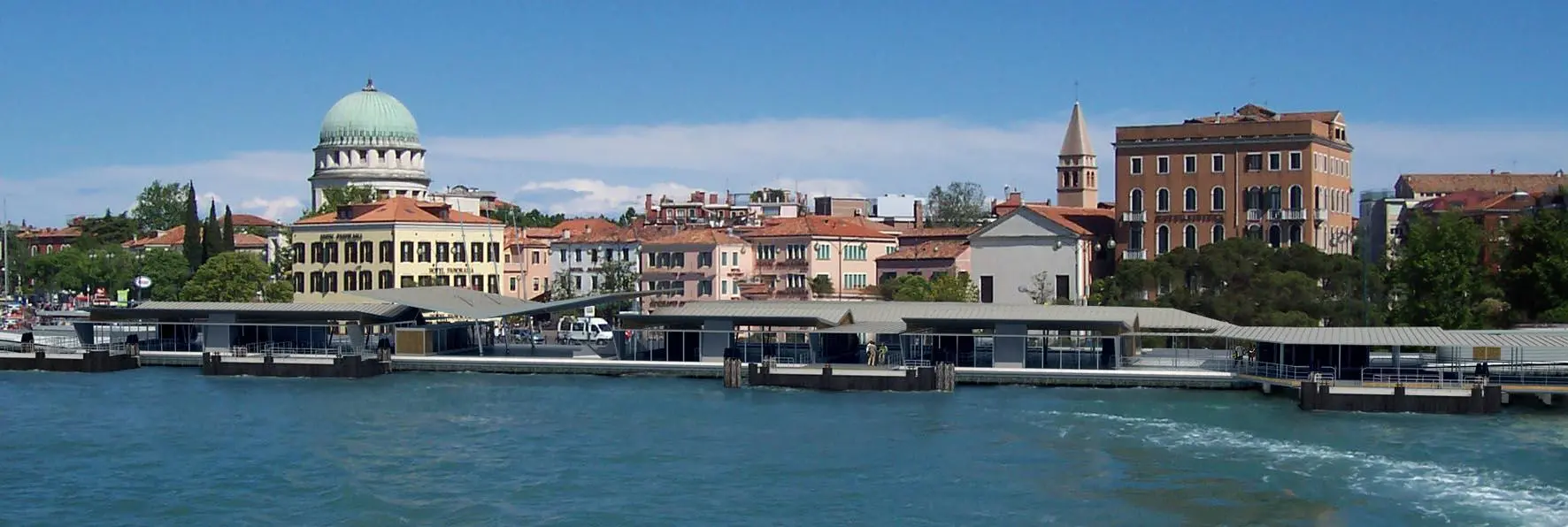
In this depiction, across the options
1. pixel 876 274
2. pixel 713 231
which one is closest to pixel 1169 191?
pixel 876 274

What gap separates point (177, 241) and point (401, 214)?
3308cm

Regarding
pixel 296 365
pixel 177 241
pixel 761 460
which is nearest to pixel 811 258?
pixel 296 365

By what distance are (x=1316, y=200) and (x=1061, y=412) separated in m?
30.7

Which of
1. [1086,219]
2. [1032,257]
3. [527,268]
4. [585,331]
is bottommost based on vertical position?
[585,331]

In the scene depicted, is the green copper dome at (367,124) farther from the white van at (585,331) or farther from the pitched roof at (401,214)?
the white van at (585,331)

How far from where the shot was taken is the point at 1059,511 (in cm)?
3134

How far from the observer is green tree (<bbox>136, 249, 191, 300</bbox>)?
91.0 meters

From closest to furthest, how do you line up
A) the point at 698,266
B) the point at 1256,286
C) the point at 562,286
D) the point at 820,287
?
1. the point at 1256,286
2. the point at 820,287
3. the point at 698,266
4. the point at 562,286

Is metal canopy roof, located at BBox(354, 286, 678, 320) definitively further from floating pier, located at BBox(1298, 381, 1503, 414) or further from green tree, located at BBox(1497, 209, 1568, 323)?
green tree, located at BBox(1497, 209, 1568, 323)

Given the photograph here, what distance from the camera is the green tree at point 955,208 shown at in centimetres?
11550

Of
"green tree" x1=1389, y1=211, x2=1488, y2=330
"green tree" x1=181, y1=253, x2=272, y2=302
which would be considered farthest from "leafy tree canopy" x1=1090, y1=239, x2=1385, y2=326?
"green tree" x1=181, y1=253, x2=272, y2=302

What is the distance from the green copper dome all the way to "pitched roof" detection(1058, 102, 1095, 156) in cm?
4157

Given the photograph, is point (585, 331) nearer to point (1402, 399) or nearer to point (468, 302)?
point (468, 302)

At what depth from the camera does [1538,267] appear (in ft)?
186
